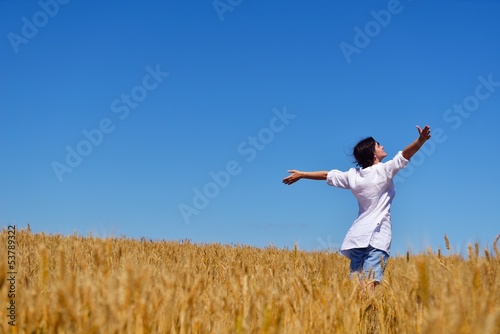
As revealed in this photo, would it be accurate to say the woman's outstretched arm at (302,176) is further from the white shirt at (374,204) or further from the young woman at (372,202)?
the white shirt at (374,204)

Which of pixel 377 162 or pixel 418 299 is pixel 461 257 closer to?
pixel 418 299

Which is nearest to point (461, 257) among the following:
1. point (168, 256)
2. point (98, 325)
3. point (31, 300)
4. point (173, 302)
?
point (173, 302)

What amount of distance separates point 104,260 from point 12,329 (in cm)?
72

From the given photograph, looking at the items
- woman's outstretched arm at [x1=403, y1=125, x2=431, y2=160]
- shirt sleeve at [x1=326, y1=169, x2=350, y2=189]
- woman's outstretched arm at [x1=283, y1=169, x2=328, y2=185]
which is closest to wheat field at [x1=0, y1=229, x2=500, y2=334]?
woman's outstretched arm at [x1=403, y1=125, x2=431, y2=160]

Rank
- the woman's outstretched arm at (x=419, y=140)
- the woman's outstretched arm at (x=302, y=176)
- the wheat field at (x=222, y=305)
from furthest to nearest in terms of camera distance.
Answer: the woman's outstretched arm at (x=302, y=176)
the woman's outstretched arm at (x=419, y=140)
the wheat field at (x=222, y=305)

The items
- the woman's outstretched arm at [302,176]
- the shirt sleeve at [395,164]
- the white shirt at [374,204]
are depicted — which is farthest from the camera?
the woman's outstretched arm at [302,176]

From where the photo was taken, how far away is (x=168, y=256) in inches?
341

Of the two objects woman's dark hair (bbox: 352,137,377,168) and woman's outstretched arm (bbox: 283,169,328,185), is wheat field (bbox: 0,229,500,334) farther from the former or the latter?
woman's outstretched arm (bbox: 283,169,328,185)

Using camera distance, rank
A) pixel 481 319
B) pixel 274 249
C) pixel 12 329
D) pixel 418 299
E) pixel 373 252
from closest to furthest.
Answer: pixel 481 319 < pixel 12 329 < pixel 418 299 < pixel 373 252 < pixel 274 249

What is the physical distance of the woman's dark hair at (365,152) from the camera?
5.85 metres

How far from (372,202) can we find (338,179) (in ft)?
1.86

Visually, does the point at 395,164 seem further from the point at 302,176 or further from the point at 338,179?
the point at 302,176

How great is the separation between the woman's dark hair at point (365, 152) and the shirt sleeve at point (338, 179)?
0.73 ft

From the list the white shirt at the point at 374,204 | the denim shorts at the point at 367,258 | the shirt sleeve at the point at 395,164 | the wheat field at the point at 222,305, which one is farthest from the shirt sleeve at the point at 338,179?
the wheat field at the point at 222,305
